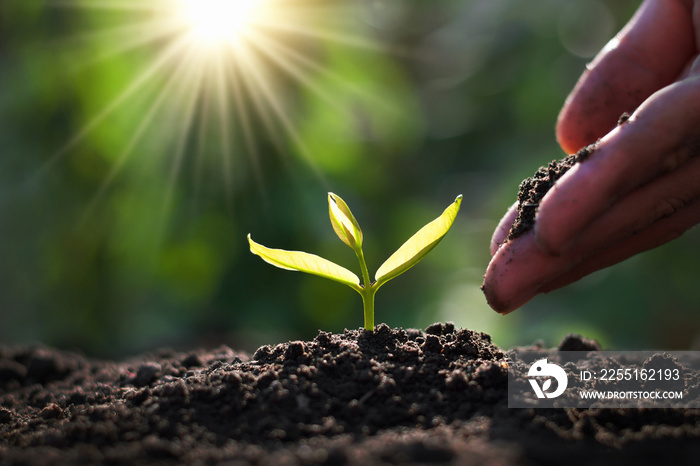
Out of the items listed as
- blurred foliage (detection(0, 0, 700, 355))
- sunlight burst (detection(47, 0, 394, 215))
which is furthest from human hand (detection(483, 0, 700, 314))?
sunlight burst (detection(47, 0, 394, 215))

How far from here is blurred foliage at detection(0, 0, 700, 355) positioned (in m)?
3.26

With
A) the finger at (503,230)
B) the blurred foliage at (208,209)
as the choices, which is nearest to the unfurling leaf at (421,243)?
the finger at (503,230)

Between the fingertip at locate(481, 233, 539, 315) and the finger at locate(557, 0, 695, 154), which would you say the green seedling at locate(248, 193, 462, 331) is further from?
the finger at locate(557, 0, 695, 154)

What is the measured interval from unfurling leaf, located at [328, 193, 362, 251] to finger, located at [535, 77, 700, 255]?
1.37 feet

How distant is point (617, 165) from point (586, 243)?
20 centimetres

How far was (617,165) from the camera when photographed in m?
1.04

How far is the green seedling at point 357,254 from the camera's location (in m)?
1.17

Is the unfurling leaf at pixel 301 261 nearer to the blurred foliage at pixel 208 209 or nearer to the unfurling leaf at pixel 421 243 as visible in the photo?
the unfurling leaf at pixel 421 243

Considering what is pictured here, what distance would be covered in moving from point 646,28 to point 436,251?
7.46 ft

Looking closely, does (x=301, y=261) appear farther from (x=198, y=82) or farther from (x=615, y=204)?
(x=198, y=82)

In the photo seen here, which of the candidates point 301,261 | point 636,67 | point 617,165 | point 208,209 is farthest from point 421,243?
point 208,209

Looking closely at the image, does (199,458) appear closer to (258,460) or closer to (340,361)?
(258,460)

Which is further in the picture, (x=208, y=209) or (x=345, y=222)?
(x=208, y=209)

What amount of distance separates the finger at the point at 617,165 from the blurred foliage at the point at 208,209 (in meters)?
2.24
